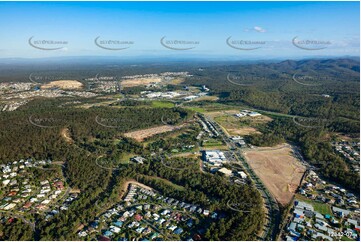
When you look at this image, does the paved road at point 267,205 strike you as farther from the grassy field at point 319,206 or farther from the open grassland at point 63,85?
the open grassland at point 63,85

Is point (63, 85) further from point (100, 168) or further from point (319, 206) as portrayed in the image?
point (319, 206)

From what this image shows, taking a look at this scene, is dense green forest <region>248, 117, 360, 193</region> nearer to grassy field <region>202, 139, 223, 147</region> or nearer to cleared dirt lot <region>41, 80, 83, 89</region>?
grassy field <region>202, 139, 223, 147</region>

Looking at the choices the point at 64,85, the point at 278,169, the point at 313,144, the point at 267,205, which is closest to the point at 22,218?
the point at 267,205

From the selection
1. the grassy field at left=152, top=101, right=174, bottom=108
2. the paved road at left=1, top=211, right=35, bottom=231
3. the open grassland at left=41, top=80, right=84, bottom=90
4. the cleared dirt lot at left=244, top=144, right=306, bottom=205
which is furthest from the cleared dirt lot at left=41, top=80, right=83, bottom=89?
the paved road at left=1, top=211, right=35, bottom=231

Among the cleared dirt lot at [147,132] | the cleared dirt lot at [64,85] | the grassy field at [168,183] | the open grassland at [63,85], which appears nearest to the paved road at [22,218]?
the grassy field at [168,183]

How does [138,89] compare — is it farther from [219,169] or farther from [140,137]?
[219,169]

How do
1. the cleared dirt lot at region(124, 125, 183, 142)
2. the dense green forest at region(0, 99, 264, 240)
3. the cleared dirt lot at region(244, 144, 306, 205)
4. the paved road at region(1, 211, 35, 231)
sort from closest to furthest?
1. the dense green forest at region(0, 99, 264, 240)
2. the paved road at region(1, 211, 35, 231)
3. the cleared dirt lot at region(244, 144, 306, 205)
4. the cleared dirt lot at region(124, 125, 183, 142)
